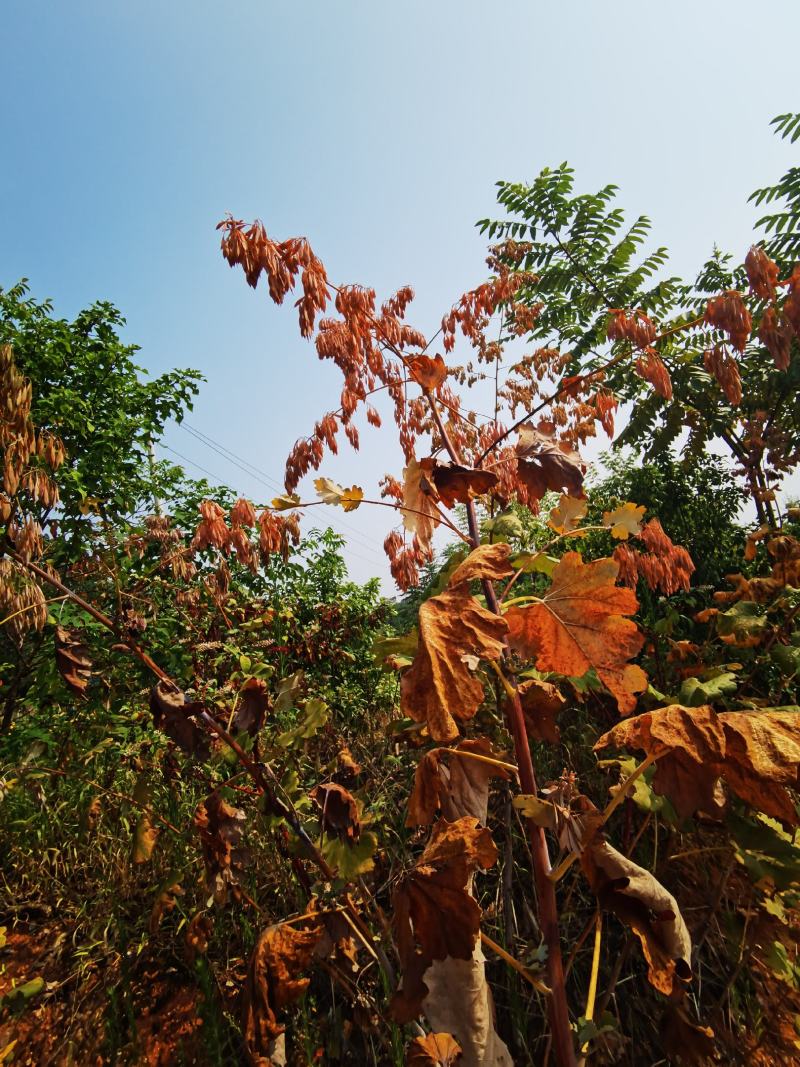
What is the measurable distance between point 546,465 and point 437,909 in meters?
0.88

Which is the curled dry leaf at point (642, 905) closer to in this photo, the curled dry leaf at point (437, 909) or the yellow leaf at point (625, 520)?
the curled dry leaf at point (437, 909)

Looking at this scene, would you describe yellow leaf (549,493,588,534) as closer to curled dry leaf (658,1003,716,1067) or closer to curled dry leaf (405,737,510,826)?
curled dry leaf (405,737,510,826)

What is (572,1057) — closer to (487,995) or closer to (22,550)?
(487,995)

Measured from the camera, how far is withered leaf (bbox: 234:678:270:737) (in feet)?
4.82

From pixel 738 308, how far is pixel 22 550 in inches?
95.4

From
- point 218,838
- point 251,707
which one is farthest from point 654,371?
point 218,838

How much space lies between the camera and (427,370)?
3.98ft

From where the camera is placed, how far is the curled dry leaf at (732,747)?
72cm

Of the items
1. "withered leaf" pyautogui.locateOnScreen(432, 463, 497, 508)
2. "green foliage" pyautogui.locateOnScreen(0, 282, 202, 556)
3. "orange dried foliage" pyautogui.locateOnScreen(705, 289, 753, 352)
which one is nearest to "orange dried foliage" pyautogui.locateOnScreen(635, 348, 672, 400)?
"orange dried foliage" pyautogui.locateOnScreen(705, 289, 753, 352)

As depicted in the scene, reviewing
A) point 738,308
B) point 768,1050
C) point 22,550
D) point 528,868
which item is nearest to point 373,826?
point 528,868

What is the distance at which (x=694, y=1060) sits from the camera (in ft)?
3.40

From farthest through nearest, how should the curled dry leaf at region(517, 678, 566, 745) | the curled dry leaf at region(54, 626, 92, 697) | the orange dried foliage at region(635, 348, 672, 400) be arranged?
the orange dried foliage at region(635, 348, 672, 400), the curled dry leaf at region(54, 626, 92, 697), the curled dry leaf at region(517, 678, 566, 745)

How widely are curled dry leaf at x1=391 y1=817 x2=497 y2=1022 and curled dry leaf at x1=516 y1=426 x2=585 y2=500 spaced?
694 millimetres

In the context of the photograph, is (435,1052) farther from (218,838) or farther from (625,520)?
(625,520)
